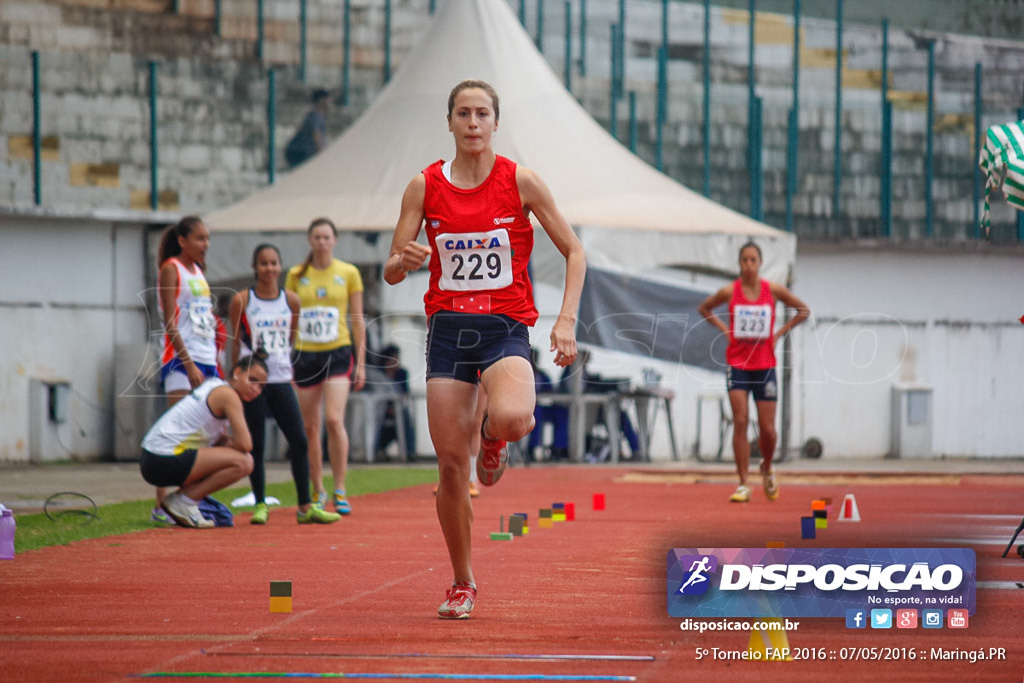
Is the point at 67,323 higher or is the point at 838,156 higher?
the point at 838,156

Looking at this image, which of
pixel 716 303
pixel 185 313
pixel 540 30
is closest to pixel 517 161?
pixel 716 303

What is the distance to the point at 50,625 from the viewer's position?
5.33 meters

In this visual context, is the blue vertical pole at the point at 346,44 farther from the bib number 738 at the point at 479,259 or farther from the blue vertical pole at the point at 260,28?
the bib number 738 at the point at 479,259

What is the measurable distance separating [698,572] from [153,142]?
664 inches

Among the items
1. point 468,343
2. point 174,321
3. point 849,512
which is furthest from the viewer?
point 849,512

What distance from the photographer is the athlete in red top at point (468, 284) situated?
5.49 m

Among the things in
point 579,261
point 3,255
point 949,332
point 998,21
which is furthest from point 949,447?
point 579,261

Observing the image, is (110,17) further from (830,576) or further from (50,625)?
(830,576)

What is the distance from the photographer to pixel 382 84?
74.0ft

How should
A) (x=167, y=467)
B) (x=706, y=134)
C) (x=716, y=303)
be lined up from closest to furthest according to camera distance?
(x=167, y=467)
(x=716, y=303)
(x=706, y=134)

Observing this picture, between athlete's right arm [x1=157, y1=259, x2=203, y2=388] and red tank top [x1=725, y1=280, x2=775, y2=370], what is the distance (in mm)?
4541

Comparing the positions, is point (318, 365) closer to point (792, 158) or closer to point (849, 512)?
point (849, 512)

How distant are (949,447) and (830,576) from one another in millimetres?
18251

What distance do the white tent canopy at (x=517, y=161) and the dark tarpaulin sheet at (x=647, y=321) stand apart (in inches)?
13.5
